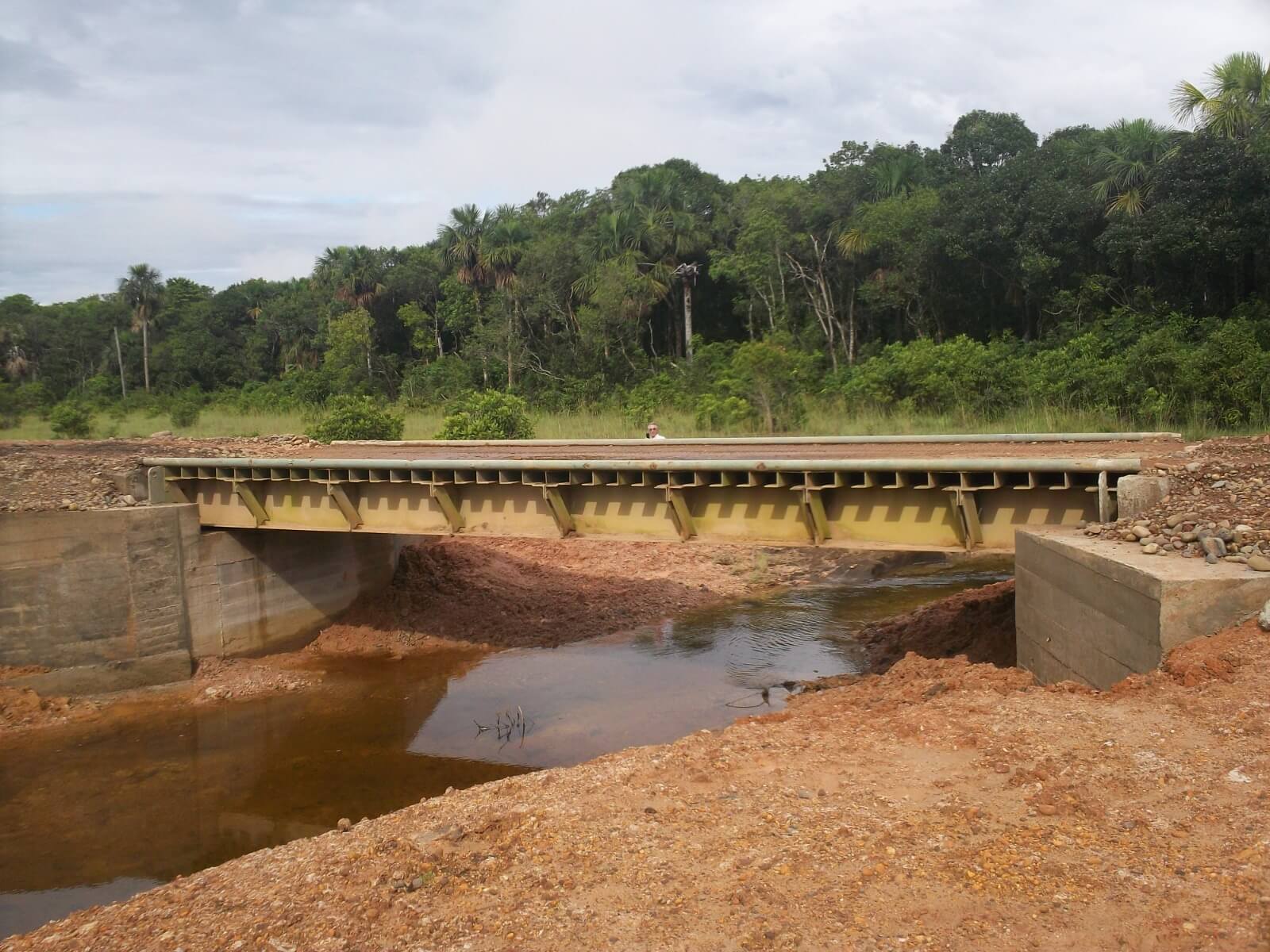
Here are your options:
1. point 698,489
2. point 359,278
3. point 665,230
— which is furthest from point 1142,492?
point 359,278

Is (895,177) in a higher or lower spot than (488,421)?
higher

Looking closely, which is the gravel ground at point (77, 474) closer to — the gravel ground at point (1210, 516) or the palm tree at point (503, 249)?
the gravel ground at point (1210, 516)

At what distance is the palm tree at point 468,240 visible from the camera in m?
51.6

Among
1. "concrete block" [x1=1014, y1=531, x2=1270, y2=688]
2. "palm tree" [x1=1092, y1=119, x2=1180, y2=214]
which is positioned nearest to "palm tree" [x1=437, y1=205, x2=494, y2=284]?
"palm tree" [x1=1092, y1=119, x2=1180, y2=214]

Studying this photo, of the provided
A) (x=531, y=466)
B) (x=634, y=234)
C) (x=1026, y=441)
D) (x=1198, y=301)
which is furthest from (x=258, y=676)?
(x=634, y=234)

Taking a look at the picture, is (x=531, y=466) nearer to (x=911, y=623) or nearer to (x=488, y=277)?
(x=911, y=623)

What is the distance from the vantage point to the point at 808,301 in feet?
145

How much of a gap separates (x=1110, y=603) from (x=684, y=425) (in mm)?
20664

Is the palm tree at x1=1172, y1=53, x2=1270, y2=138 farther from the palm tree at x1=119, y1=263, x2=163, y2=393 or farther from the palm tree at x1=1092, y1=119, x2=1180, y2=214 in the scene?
the palm tree at x1=119, y1=263, x2=163, y2=393

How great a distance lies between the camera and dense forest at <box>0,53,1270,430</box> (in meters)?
28.3

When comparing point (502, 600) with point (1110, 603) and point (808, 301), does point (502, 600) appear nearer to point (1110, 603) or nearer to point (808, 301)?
point (1110, 603)

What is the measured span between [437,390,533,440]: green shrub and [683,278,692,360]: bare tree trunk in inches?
682

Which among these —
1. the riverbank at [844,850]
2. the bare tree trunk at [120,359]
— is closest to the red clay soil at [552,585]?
the riverbank at [844,850]

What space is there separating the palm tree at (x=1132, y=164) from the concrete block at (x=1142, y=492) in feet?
81.1
